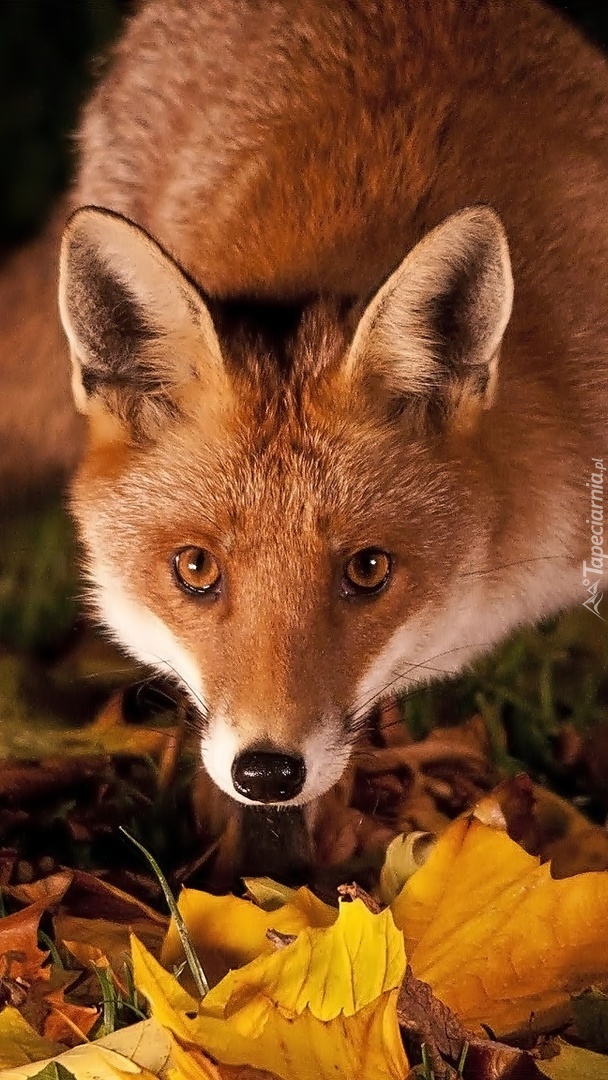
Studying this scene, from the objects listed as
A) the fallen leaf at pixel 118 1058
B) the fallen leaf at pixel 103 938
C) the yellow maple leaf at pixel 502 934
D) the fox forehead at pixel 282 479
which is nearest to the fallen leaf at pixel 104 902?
the fallen leaf at pixel 103 938

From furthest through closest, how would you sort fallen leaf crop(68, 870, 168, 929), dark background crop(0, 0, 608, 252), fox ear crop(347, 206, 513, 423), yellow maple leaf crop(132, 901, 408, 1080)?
1. dark background crop(0, 0, 608, 252)
2. fallen leaf crop(68, 870, 168, 929)
3. fox ear crop(347, 206, 513, 423)
4. yellow maple leaf crop(132, 901, 408, 1080)

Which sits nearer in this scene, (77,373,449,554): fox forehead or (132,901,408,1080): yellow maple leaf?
(132,901,408,1080): yellow maple leaf

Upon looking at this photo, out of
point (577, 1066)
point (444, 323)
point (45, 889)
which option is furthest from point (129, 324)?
point (577, 1066)

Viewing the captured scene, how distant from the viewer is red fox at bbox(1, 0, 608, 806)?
3.64ft

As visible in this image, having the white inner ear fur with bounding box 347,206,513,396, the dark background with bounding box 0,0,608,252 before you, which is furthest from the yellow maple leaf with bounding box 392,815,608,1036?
the dark background with bounding box 0,0,608,252

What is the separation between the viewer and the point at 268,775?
105cm

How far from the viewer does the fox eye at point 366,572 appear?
1125 millimetres

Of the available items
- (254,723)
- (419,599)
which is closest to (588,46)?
(419,599)

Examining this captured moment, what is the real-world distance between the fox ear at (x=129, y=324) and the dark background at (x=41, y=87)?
21cm

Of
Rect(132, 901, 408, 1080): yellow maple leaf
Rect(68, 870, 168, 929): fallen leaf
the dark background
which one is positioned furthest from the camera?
the dark background

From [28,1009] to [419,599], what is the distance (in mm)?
532

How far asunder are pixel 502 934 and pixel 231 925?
25cm

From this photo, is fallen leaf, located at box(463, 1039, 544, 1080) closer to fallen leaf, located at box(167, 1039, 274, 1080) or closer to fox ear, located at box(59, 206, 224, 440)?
fallen leaf, located at box(167, 1039, 274, 1080)

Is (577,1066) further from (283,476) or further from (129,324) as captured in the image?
(129,324)
